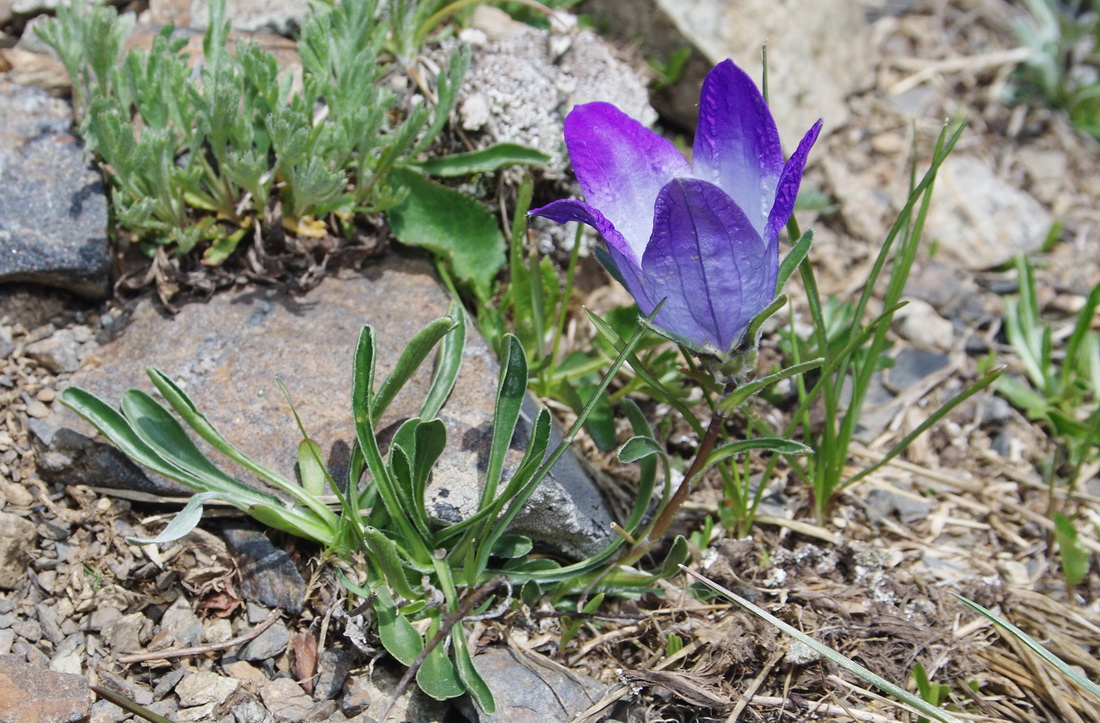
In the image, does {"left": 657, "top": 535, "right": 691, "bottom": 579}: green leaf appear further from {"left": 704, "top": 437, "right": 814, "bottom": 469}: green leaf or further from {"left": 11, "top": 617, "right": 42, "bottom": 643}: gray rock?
{"left": 11, "top": 617, "right": 42, "bottom": 643}: gray rock

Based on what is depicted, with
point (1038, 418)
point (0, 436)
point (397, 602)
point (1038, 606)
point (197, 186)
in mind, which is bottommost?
point (0, 436)

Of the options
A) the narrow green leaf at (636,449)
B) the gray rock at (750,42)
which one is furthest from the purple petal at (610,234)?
the gray rock at (750,42)

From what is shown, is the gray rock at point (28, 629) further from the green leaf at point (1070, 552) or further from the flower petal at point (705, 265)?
the green leaf at point (1070, 552)

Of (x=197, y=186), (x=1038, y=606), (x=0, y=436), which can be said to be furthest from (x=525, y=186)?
(x=1038, y=606)

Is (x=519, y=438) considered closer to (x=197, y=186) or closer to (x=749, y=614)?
(x=749, y=614)

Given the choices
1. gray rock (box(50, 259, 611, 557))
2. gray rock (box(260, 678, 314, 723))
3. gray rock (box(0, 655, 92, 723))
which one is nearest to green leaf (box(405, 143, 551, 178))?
gray rock (box(50, 259, 611, 557))

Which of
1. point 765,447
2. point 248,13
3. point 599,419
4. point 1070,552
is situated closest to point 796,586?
point 765,447

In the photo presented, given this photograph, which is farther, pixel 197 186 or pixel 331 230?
pixel 331 230
